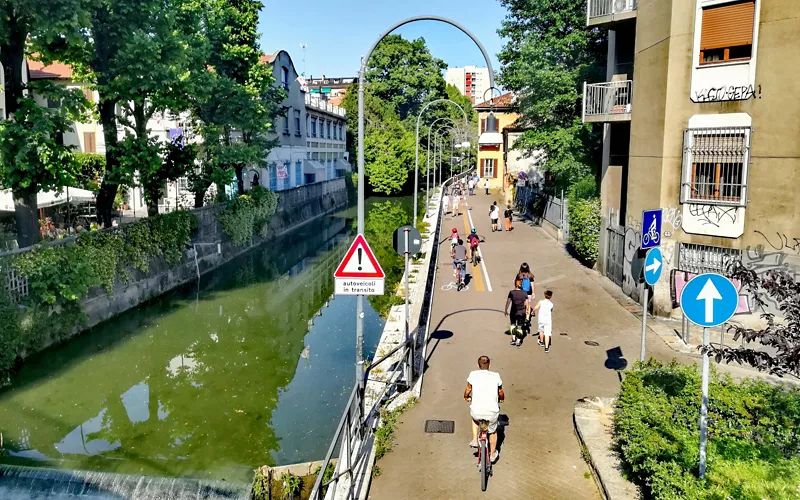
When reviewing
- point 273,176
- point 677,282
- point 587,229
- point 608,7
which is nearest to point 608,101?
point 608,7

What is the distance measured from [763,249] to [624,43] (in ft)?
31.3

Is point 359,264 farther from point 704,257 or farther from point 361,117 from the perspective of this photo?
point 704,257

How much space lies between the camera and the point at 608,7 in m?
20.6

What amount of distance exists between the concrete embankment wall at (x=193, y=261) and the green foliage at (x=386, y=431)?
10.8m

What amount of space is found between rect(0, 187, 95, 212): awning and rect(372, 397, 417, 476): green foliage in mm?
11640

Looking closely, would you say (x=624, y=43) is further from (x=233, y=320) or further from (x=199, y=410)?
(x=199, y=410)

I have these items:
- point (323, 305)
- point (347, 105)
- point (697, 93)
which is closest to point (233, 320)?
point (323, 305)

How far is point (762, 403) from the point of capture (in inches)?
332

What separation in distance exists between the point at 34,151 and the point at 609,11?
16.7 meters

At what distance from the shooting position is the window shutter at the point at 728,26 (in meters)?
15.0

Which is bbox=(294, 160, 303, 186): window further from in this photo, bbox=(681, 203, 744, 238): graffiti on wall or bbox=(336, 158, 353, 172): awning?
bbox=(681, 203, 744, 238): graffiti on wall

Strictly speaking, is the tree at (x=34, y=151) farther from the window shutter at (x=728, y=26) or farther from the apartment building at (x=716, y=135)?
the window shutter at (x=728, y=26)

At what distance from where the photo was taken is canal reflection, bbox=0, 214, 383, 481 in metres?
11.8

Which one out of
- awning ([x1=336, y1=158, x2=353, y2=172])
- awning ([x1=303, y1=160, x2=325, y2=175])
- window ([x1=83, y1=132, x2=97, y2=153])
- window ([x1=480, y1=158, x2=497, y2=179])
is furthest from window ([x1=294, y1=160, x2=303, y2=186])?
window ([x1=480, y1=158, x2=497, y2=179])
